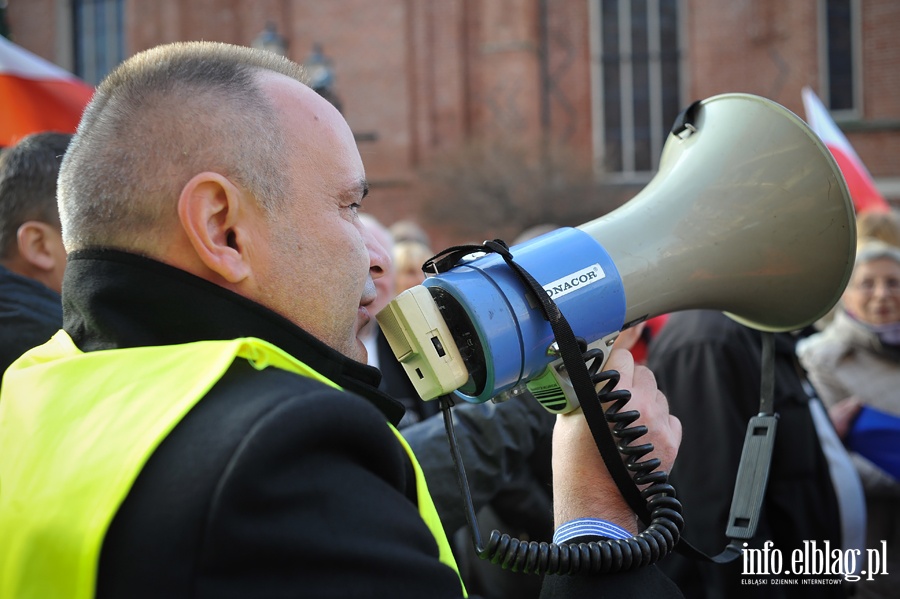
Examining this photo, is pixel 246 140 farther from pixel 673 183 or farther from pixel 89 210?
pixel 673 183

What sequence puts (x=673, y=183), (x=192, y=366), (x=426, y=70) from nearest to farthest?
(x=192, y=366), (x=673, y=183), (x=426, y=70)

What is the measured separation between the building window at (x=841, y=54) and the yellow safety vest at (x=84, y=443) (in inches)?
681

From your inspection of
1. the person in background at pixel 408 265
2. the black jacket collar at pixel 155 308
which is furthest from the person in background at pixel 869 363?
the black jacket collar at pixel 155 308

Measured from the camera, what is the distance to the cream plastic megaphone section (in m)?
1.68

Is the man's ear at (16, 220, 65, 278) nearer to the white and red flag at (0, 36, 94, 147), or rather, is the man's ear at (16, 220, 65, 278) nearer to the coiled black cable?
the coiled black cable

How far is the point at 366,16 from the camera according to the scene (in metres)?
18.1

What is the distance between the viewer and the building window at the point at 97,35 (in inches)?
780

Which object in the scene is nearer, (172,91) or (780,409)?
(172,91)

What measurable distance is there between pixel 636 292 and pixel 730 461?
127cm

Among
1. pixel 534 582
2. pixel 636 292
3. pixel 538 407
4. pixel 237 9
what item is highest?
pixel 237 9

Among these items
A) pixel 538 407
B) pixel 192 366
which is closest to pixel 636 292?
pixel 192 366

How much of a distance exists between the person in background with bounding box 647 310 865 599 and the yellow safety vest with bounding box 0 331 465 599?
1.74 meters

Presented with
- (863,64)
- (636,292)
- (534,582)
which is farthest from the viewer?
(863,64)

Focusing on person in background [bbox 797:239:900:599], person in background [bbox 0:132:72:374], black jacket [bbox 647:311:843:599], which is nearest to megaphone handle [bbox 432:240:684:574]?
black jacket [bbox 647:311:843:599]
